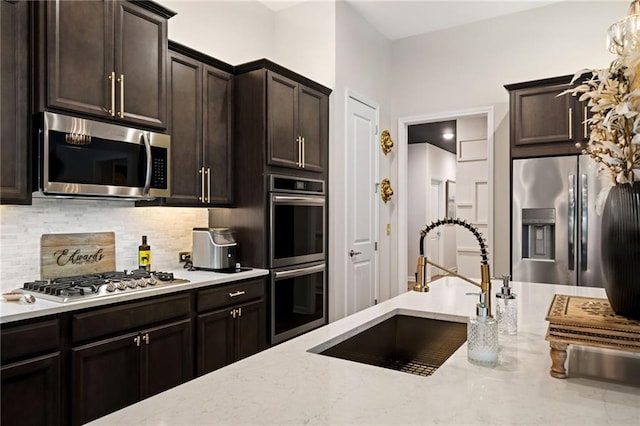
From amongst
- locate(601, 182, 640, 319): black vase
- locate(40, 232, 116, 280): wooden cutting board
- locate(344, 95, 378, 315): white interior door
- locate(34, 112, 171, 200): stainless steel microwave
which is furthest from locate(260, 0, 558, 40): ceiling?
locate(601, 182, 640, 319): black vase

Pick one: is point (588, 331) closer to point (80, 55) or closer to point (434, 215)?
point (80, 55)

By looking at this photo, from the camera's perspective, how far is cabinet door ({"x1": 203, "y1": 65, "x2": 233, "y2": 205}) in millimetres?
3105

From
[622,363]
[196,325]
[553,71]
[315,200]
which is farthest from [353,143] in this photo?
[622,363]

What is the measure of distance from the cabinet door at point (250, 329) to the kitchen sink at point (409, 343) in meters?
1.42

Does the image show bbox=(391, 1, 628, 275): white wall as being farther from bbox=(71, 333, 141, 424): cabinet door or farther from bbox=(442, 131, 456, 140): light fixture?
bbox=(71, 333, 141, 424): cabinet door

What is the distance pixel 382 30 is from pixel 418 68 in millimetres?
580

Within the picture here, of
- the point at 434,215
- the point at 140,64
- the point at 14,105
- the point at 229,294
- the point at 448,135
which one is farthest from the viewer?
the point at 434,215

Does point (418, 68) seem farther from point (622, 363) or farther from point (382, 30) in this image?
point (622, 363)

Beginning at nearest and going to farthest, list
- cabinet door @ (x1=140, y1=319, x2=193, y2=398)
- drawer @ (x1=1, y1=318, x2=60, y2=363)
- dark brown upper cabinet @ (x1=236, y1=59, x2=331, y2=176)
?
1. drawer @ (x1=1, y1=318, x2=60, y2=363)
2. cabinet door @ (x1=140, y1=319, x2=193, y2=398)
3. dark brown upper cabinet @ (x1=236, y1=59, x2=331, y2=176)

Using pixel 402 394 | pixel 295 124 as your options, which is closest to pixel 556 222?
pixel 295 124

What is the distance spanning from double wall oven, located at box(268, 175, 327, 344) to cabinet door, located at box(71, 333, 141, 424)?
1.11m

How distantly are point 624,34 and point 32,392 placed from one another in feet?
8.14

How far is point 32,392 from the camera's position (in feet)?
5.96

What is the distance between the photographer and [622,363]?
116 cm
